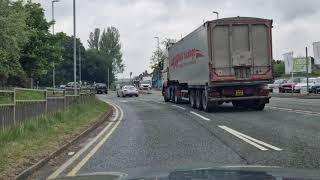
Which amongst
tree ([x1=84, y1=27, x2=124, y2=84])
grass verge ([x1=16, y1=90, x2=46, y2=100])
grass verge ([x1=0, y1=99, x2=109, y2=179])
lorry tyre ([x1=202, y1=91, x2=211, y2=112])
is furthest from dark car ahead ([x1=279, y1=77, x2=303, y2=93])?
tree ([x1=84, y1=27, x2=124, y2=84])

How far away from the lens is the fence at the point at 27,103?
582 inches

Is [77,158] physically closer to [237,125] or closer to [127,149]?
[127,149]

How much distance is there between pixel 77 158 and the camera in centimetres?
1259

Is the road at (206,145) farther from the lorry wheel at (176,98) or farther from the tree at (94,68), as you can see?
the tree at (94,68)

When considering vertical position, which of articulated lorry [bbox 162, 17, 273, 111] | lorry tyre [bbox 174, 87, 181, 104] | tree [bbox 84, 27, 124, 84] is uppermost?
tree [bbox 84, 27, 124, 84]

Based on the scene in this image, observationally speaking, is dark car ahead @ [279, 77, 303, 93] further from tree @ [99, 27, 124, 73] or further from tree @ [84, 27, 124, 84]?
tree @ [99, 27, 124, 73]

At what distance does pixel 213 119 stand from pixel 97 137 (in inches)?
260

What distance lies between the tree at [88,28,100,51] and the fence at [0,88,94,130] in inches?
5240

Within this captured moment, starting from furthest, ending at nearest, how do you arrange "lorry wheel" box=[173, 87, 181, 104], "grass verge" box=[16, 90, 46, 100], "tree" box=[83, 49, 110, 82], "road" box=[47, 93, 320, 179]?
"tree" box=[83, 49, 110, 82], "lorry wheel" box=[173, 87, 181, 104], "grass verge" box=[16, 90, 46, 100], "road" box=[47, 93, 320, 179]

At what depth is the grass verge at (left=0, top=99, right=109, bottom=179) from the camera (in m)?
11.3

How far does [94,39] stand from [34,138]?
14539cm

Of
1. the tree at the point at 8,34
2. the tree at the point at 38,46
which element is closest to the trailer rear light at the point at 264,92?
the tree at the point at 8,34

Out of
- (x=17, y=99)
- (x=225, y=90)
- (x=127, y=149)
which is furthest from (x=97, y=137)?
(x=225, y=90)

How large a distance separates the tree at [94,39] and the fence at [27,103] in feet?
437
